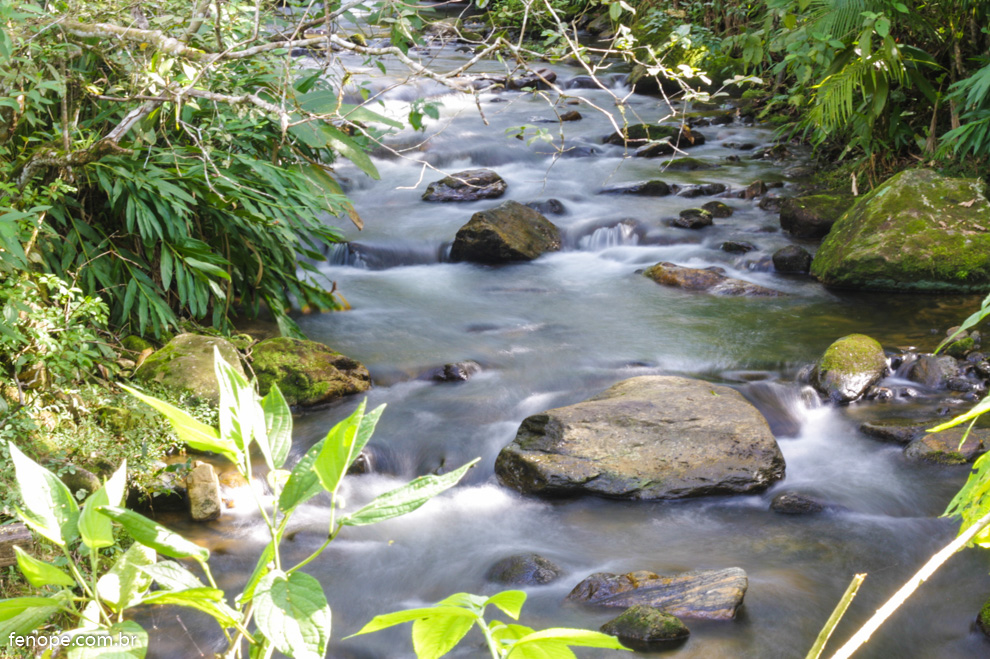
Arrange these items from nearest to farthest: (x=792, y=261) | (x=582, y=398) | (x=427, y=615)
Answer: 1. (x=427, y=615)
2. (x=582, y=398)
3. (x=792, y=261)

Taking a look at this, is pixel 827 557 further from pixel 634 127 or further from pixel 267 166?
pixel 634 127

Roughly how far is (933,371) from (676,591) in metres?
2.98

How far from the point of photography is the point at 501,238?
7.64 meters

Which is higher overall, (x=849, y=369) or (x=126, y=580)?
(x=126, y=580)

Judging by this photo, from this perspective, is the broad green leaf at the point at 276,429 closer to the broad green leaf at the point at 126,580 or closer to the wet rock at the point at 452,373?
the broad green leaf at the point at 126,580

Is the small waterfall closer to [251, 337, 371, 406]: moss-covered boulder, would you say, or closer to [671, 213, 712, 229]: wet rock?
[671, 213, 712, 229]: wet rock

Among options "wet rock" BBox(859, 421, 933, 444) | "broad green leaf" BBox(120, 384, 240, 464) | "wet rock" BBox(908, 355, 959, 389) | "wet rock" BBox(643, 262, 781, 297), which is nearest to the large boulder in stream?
"wet rock" BBox(859, 421, 933, 444)

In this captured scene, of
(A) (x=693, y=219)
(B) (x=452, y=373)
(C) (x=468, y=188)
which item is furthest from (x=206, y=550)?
(C) (x=468, y=188)

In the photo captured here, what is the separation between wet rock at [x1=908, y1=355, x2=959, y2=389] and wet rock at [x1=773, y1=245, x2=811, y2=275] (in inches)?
82.0

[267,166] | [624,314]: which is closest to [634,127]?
[624,314]

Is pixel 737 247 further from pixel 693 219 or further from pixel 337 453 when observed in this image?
pixel 337 453

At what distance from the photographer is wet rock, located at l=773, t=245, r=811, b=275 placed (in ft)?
23.4

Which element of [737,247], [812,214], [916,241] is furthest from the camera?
[812,214]

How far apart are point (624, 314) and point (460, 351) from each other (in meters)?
1.55
